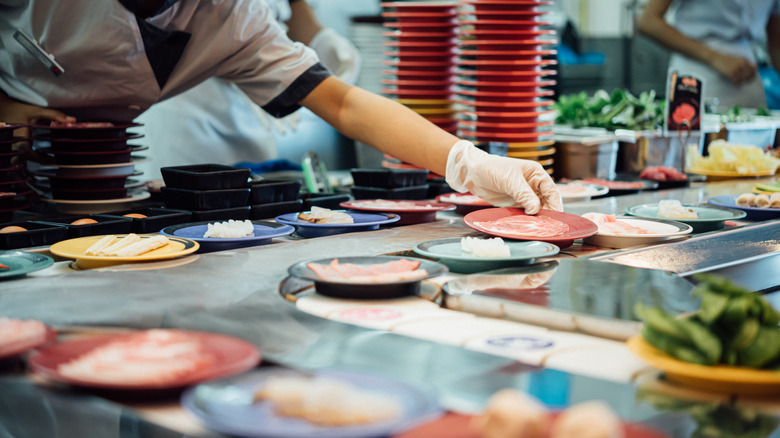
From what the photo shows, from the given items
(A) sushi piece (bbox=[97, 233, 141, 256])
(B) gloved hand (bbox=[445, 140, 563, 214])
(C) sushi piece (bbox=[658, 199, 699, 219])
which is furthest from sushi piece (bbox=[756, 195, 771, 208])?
(A) sushi piece (bbox=[97, 233, 141, 256])

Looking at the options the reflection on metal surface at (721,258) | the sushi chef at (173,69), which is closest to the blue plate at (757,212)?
the reflection on metal surface at (721,258)

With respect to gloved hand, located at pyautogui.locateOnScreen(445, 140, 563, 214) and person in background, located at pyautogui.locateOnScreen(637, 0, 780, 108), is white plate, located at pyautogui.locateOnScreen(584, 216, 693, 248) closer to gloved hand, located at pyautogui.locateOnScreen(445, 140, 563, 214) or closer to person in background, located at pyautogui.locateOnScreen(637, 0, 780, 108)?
gloved hand, located at pyautogui.locateOnScreen(445, 140, 563, 214)

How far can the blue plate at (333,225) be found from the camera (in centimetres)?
194

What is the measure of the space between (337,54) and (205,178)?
7.04ft

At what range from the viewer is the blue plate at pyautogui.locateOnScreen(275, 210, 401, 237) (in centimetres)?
194

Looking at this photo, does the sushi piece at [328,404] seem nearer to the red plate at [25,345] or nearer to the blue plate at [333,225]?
the red plate at [25,345]

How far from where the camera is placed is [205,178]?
2.00 metres

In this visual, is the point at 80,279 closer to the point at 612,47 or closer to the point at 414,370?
the point at 414,370

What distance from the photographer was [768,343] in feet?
3.08

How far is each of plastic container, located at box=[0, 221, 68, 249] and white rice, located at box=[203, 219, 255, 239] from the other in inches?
13.0

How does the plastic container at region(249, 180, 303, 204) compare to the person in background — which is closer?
the plastic container at region(249, 180, 303, 204)

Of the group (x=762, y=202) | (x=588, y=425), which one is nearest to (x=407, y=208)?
(x=762, y=202)

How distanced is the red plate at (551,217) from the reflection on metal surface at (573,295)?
21 cm

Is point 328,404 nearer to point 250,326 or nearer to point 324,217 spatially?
point 250,326
